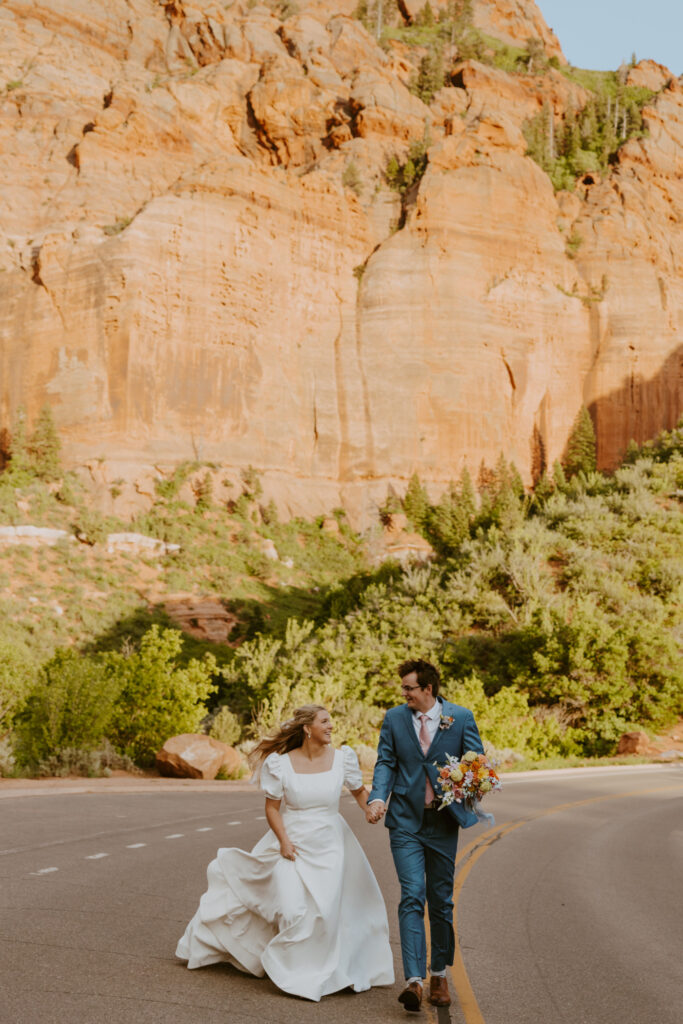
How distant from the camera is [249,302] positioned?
66062 millimetres

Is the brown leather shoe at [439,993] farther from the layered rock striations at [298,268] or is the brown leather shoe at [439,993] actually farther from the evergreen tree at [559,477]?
the evergreen tree at [559,477]

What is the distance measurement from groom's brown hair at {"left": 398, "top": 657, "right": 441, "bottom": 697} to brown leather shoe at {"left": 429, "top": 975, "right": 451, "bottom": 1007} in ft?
5.03

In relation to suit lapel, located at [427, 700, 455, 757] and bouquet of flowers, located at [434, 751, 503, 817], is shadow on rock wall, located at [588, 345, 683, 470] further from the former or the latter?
bouquet of flowers, located at [434, 751, 503, 817]

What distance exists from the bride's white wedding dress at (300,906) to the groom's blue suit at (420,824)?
0.77 ft

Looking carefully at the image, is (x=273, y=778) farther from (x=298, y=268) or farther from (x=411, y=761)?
(x=298, y=268)

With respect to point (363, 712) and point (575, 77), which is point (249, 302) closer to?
point (363, 712)

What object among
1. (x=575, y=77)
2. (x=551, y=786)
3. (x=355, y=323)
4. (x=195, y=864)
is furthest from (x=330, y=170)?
(x=195, y=864)

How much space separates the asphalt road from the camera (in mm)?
5160

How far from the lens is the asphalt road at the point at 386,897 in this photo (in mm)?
5160

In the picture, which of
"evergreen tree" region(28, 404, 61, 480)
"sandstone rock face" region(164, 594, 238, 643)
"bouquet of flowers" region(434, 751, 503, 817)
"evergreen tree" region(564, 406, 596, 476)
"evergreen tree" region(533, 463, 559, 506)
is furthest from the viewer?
"evergreen tree" region(564, 406, 596, 476)

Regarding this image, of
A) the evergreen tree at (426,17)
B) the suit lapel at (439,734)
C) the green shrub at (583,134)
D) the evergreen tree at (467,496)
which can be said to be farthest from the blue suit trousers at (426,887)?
the evergreen tree at (426,17)

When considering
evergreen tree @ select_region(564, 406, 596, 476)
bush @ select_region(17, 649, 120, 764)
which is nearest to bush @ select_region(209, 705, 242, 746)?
bush @ select_region(17, 649, 120, 764)

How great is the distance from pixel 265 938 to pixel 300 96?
266ft

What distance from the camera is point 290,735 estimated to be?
19.4 feet
